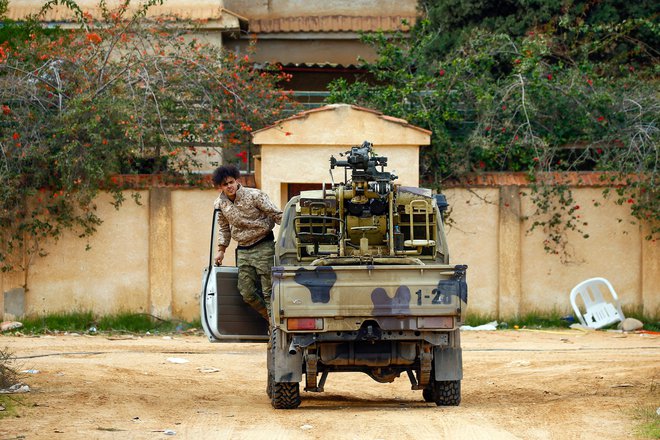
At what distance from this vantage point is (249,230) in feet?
40.4

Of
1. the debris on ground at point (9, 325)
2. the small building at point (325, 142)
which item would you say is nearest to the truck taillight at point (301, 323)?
the small building at point (325, 142)

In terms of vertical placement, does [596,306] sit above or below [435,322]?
below

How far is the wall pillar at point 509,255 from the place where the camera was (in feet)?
64.4

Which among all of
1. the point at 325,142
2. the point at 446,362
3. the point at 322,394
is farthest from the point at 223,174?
the point at 325,142

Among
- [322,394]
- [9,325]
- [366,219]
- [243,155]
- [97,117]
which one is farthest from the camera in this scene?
[243,155]

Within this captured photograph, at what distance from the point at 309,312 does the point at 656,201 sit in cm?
1022

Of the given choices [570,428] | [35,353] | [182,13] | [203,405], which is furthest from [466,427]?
[182,13]

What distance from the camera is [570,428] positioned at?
399 inches

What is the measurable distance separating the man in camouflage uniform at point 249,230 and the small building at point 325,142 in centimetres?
640

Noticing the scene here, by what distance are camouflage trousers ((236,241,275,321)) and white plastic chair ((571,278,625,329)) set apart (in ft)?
27.7

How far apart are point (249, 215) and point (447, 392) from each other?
2688 mm

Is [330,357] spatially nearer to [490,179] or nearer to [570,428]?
[570,428]

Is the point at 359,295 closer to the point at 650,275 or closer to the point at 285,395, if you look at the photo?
the point at 285,395

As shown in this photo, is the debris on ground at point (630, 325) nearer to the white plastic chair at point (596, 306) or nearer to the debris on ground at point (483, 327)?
the white plastic chair at point (596, 306)
